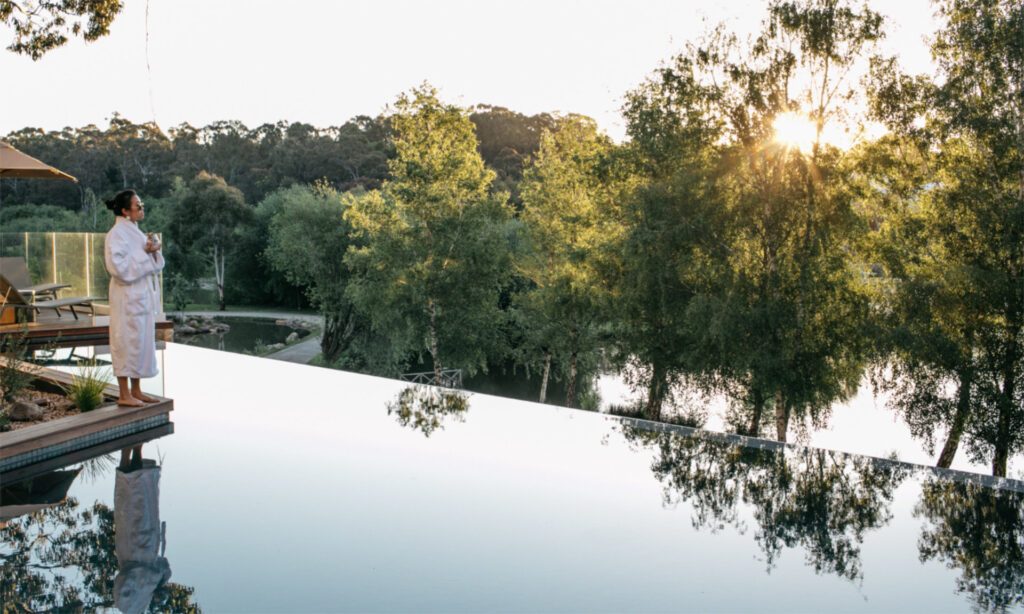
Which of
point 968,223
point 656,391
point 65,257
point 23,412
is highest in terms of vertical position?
point 968,223

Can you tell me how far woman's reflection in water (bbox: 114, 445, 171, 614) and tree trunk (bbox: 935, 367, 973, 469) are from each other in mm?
11726

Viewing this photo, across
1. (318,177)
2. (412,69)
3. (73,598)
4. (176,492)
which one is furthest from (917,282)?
(318,177)

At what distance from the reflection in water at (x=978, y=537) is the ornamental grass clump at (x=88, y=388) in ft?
15.6

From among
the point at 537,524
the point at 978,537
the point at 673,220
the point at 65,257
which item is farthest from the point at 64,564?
the point at 673,220

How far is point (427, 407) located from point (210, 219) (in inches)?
751

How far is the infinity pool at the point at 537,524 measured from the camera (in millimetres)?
2963

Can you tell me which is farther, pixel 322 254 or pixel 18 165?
pixel 322 254

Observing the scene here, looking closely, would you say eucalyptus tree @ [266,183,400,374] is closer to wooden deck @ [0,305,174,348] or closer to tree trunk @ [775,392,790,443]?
tree trunk @ [775,392,790,443]

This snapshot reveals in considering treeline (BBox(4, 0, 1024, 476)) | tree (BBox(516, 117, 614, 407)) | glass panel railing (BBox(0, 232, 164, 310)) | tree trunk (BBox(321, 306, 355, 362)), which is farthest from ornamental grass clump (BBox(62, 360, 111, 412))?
tree trunk (BBox(321, 306, 355, 362))

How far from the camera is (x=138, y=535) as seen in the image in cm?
339

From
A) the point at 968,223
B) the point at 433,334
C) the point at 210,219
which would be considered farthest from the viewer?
the point at 210,219

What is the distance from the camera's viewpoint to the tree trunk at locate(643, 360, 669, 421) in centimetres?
1658

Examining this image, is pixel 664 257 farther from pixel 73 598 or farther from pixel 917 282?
pixel 73 598

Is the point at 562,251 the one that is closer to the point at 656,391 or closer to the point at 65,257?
the point at 656,391
